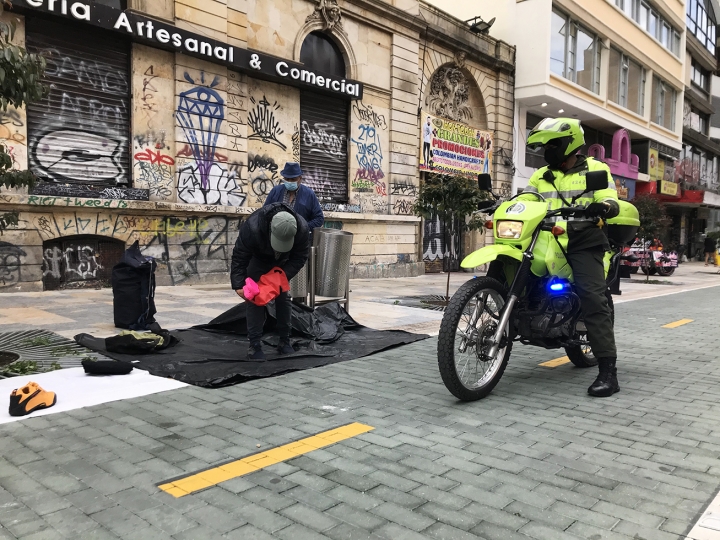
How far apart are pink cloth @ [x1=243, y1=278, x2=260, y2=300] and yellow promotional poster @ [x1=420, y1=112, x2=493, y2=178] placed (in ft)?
45.3

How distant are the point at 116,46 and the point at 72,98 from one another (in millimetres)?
1362

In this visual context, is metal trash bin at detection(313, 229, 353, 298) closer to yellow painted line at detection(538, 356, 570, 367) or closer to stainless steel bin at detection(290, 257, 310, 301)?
stainless steel bin at detection(290, 257, 310, 301)

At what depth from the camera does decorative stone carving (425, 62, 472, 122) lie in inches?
758

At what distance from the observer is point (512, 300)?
4.25 metres

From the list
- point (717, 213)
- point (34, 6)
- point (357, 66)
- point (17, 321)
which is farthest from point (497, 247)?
point (717, 213)

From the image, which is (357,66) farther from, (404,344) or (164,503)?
(164,503)

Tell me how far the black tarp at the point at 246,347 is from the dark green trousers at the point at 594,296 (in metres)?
2.27

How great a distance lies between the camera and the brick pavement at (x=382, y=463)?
7.81 ft

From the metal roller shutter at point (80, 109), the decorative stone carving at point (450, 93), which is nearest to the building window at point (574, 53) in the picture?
the decorative stone carving at point (450, 93)

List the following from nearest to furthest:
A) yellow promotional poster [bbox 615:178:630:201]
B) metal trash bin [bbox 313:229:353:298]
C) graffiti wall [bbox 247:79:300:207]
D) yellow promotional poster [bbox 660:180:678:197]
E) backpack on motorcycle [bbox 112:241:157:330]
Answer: backpack on motorcycle [bbox 112:241:157:330], metal trash bin [bbox 313:229:353:298], graffiti wall [bbox 247:79:300:207], yellow promotional poster [bbox 615:178:630:201], yellow promotional poster [bbox 660:180:678:197]

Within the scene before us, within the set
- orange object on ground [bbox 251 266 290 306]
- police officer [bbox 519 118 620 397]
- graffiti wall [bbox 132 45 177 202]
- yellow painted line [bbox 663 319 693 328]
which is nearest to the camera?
police officer [bbox 519 118 620 397]

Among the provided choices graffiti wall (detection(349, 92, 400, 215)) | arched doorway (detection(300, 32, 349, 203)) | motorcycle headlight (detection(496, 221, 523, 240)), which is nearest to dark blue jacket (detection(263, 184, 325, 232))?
motorcycle headlight (detection(496, 221, 523, 240))

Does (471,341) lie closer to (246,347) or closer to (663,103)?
(246,347)

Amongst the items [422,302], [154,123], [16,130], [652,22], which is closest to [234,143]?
[154,123]
